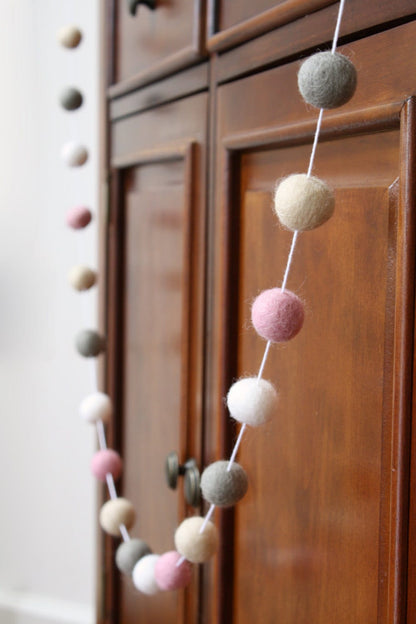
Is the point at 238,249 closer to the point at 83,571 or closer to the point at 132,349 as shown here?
the point at 132,349

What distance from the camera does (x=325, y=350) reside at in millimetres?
603

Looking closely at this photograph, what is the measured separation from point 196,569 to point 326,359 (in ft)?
1.20

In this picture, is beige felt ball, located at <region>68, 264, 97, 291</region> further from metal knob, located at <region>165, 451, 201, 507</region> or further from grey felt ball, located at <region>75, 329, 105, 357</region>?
metal knob, located at <region>165, 451, 201, 507</region>

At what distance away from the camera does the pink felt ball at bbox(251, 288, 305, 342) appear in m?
0.54

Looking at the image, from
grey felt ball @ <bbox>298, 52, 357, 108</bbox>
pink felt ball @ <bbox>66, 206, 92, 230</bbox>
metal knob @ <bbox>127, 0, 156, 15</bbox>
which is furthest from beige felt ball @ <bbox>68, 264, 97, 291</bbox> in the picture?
grey felt ball @ <bbox>298, 52, 357, 108</bbox>

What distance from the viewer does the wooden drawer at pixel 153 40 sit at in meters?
0.76

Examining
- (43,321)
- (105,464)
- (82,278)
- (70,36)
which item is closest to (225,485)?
(105,464)

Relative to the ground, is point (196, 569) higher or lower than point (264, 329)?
lower

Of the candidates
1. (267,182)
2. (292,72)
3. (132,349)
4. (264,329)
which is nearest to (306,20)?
(292,72)

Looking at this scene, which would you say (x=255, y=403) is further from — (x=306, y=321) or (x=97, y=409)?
(x=97, y=409)

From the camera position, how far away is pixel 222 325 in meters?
0.72

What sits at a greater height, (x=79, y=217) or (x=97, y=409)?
(x=79, y=217)

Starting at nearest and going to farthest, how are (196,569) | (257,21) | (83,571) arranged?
1. (257,21)
2. (196,569)
3. (83,571)

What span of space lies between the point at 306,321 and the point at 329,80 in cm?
22
